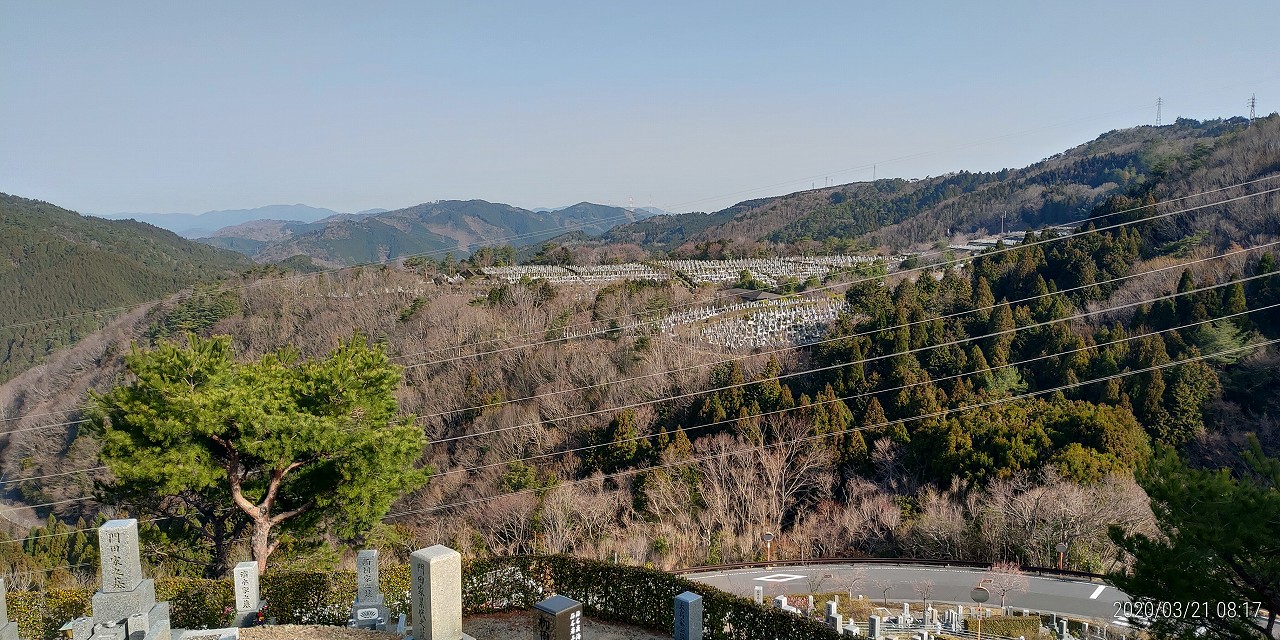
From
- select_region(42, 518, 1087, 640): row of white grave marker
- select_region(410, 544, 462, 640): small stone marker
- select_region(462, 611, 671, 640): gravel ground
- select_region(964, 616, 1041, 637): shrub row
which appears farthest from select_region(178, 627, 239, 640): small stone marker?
A: select_region(964, 616, 1041, 637): shrub row

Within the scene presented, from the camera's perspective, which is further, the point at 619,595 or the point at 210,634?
the point at 619,595

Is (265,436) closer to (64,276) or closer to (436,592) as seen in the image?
(436,592)

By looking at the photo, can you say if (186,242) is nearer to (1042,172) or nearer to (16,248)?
(16,248)

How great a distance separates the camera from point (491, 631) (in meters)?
8.61

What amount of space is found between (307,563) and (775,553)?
1048 cm

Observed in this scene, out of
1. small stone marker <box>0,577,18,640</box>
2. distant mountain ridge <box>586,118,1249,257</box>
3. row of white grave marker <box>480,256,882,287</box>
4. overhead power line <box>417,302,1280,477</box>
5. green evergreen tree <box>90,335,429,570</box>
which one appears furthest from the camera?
distant mountain ridge <box>586,118,1249,257</box>

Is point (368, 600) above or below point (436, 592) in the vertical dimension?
below

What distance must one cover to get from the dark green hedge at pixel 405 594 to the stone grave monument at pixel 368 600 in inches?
10.6

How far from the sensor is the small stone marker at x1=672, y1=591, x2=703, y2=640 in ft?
22.3

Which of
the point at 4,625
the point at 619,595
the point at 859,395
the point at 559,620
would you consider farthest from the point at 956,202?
the point at 4,625

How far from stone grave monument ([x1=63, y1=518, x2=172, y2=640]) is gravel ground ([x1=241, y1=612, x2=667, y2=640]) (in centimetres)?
90

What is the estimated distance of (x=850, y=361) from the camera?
2552 centimetres

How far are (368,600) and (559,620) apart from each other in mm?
3483

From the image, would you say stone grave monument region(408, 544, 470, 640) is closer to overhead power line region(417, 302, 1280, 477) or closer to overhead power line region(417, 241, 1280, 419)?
overhead power line region(417, 302, 1280, 477)
